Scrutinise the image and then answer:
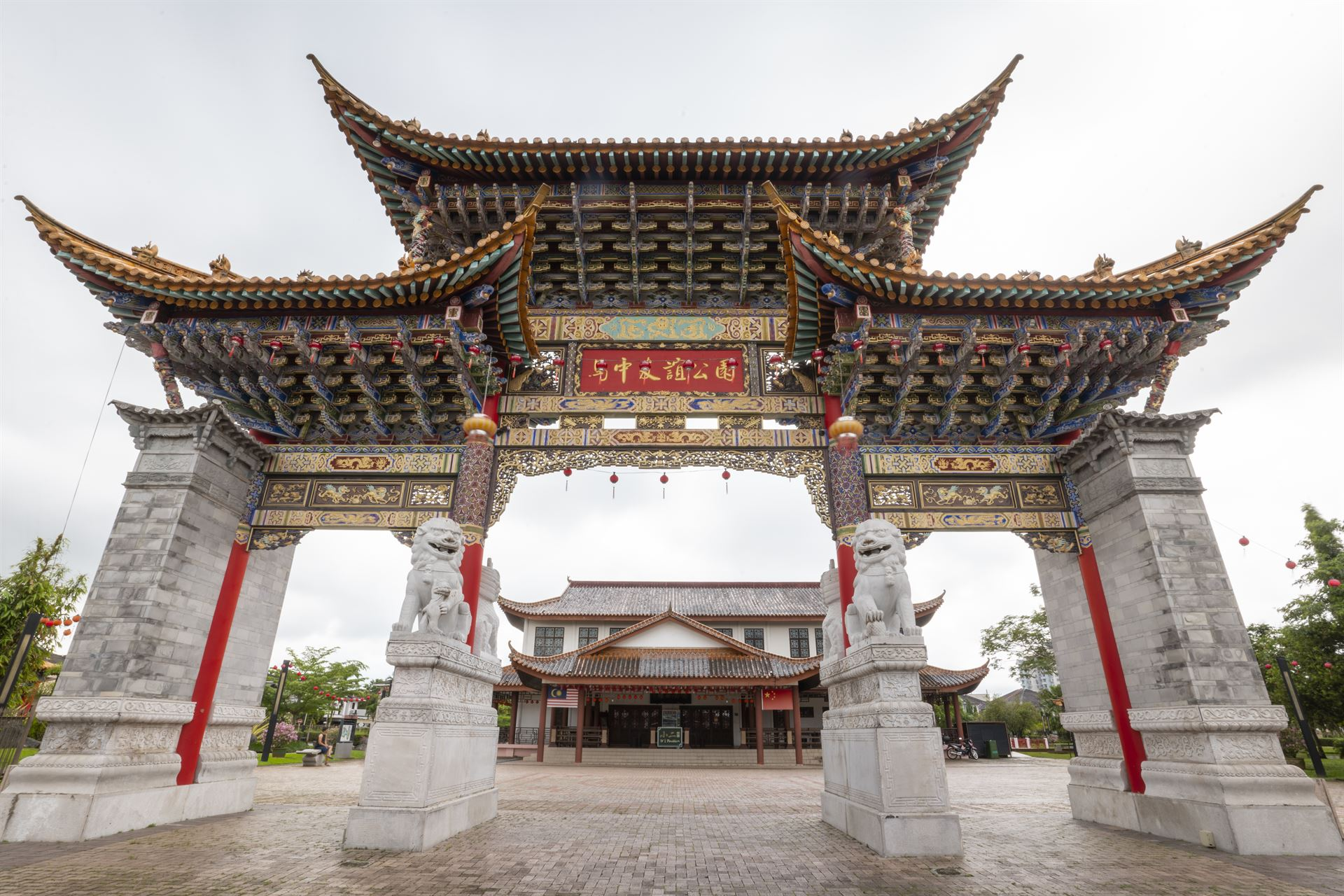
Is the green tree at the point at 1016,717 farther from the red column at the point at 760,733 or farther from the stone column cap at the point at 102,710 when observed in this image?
the stone column cap at the point at 102,710

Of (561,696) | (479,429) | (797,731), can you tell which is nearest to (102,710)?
(479,429)

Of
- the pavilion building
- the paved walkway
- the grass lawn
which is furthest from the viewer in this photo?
the pavilion building

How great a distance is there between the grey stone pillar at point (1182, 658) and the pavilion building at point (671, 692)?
1641 centimetres

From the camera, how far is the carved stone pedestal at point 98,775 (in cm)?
648

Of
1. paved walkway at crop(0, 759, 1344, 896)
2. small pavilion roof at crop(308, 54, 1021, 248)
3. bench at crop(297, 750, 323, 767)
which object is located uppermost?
small pavilion roof at crop(308, 54, 1021, 248)

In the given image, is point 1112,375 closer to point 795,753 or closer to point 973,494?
point 973,494

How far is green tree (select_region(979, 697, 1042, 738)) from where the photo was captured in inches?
1479

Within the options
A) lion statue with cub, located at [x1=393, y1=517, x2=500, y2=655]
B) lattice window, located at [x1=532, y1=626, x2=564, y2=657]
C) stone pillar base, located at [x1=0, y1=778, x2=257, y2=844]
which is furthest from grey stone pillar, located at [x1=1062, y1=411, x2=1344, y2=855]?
lattice window, located at [x1=532, y1=626, x2=564, y2=657]

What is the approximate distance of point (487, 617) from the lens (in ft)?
28.0

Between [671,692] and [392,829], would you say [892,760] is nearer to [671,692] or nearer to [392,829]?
[392,829]

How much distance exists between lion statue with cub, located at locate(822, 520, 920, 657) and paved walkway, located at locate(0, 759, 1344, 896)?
2.18m

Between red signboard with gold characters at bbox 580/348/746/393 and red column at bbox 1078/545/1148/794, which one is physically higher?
red signboard with gold characters at bbox 580/348/746/393

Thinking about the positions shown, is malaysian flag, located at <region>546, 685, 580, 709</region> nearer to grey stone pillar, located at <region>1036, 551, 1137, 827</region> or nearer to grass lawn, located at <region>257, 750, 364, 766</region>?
grass lawn, located at <region>257, 750, 364, 766</region>

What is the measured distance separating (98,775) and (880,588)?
8904 mm
